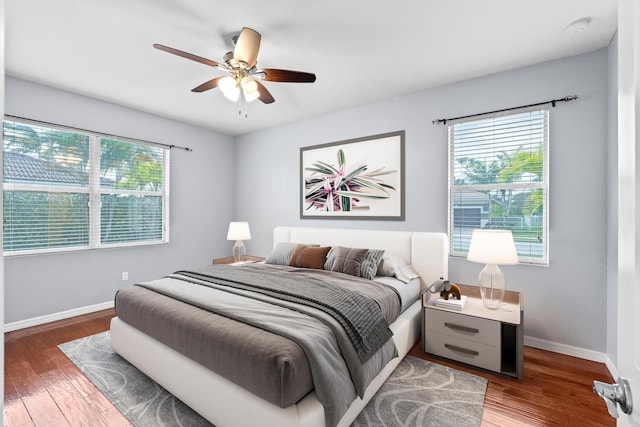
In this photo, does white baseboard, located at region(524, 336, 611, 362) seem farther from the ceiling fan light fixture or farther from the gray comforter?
the ceiling fan light fixture

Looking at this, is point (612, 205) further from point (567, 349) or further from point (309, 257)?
point (309, 257)

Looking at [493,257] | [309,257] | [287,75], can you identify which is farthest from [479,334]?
[287,75]

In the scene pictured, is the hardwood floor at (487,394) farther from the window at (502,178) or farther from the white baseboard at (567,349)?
the window at (502,178)

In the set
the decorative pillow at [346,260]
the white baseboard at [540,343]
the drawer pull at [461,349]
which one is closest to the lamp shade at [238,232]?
the decorative pillow at [346,260]

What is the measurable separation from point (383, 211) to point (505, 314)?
1.70 metres

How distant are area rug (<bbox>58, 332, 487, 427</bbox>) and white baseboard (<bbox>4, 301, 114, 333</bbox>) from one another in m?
1.14

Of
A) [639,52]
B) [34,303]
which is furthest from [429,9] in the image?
[34,303]

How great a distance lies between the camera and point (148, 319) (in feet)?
7.14

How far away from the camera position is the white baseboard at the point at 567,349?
2.52 metres

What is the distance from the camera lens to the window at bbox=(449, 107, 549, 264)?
277cm

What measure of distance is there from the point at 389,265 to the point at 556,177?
5.59 ft

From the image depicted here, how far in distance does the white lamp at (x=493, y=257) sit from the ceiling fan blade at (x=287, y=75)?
6.24 feet

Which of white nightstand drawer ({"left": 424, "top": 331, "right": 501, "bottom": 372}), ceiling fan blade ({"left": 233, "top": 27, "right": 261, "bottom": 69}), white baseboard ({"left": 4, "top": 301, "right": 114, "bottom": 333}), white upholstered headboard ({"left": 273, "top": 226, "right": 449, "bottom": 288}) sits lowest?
white baseboard ({"left": 4, "top": 301, "right": 114, "bottom": 333})

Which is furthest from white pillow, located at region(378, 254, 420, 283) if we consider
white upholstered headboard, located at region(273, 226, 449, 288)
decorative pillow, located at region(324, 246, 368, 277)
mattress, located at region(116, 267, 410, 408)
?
mattress, located at region(116, 267, 410, 408)
